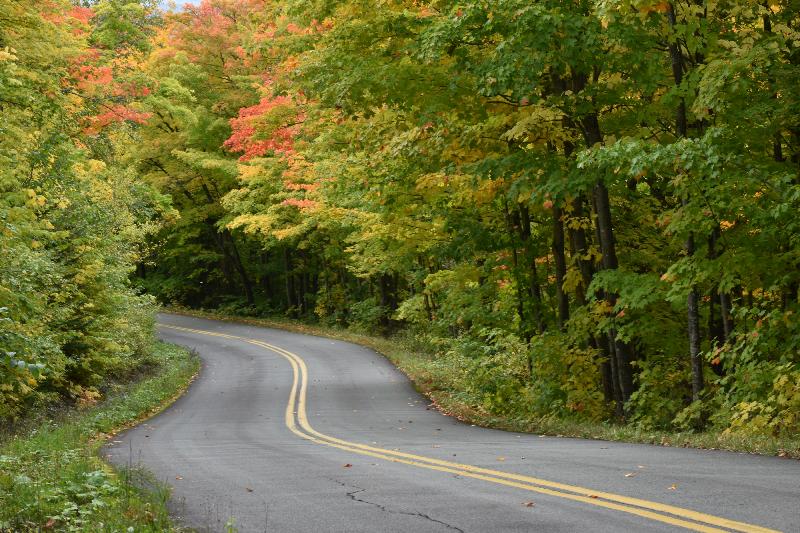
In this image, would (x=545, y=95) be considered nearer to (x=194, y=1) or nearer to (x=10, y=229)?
(x=10, y=229)

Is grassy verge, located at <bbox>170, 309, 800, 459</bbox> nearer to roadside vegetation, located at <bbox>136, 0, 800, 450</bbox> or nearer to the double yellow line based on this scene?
roadside vegetation, located at <bbox>136, 0, 800, 450</bbox>

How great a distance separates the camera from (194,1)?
147ft

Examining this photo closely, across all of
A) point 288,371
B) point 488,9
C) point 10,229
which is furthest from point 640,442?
point 288,371

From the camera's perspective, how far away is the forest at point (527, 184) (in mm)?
11953

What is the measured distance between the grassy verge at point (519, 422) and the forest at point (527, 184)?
18.2 inches

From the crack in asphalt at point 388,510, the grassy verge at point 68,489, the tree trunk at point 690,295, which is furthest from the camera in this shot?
the tree trunk at point 690,295

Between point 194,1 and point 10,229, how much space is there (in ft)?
116

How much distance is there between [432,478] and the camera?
9.34 m

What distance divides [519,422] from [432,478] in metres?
7.15

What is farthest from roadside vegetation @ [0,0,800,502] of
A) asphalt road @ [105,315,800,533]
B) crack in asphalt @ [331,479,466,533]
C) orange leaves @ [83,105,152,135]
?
crack in asphalt @ [331,479,466,533]

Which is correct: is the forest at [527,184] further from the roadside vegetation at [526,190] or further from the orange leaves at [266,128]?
the orange leaves at [266,128]

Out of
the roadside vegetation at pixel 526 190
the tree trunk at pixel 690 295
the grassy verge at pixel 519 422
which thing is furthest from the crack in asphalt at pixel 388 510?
the tree trunk at pixel 690 295

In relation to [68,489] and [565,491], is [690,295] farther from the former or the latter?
[68,489]

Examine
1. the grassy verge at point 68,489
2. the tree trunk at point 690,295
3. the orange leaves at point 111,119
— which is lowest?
the grassy verge at point 68,489
